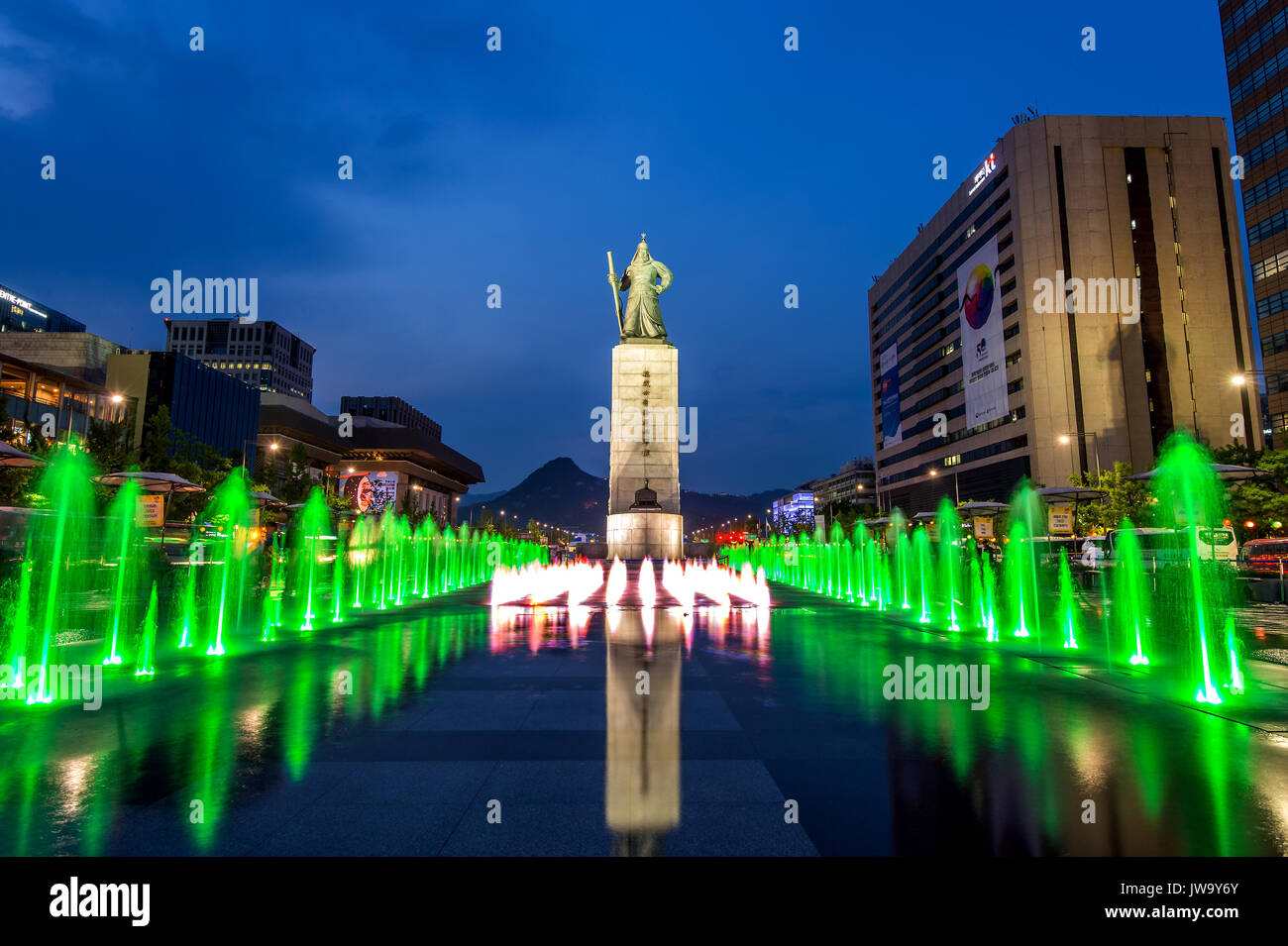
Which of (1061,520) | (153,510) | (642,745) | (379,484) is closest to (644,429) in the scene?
(1061,520)

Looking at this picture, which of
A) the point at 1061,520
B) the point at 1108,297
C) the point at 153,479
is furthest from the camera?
the point at 1108,297

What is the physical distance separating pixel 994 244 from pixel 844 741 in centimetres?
8143

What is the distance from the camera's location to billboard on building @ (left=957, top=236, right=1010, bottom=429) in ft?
237

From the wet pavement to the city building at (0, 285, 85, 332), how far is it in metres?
107

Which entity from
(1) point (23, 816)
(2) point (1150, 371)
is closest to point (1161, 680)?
(1) point (23, 816)

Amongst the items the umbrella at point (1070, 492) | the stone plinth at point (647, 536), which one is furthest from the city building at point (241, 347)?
the umbrella at point (1070, 492)

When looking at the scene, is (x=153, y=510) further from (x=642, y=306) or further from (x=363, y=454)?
(x=363, y=454)

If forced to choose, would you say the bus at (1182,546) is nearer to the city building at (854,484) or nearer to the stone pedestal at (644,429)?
the stone pedestal at (644,429)

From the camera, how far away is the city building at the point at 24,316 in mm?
87562

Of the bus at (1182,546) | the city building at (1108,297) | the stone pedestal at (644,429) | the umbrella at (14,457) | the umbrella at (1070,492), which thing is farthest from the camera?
the city building at (1108,297)

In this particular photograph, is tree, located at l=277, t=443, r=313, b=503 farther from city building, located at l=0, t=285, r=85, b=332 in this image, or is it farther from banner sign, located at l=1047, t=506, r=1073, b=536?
city building, located at l=0, t=285, r=85, b=332

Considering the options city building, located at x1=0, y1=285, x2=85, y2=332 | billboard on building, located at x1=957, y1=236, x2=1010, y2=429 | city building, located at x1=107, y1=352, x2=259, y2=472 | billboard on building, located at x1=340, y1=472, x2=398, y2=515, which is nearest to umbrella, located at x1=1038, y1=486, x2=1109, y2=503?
billboard on building, located at x1=957, y1=236, x2=1010, y2=429

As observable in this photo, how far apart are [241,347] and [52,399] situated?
9094 centimetres

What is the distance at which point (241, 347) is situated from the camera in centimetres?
13738
